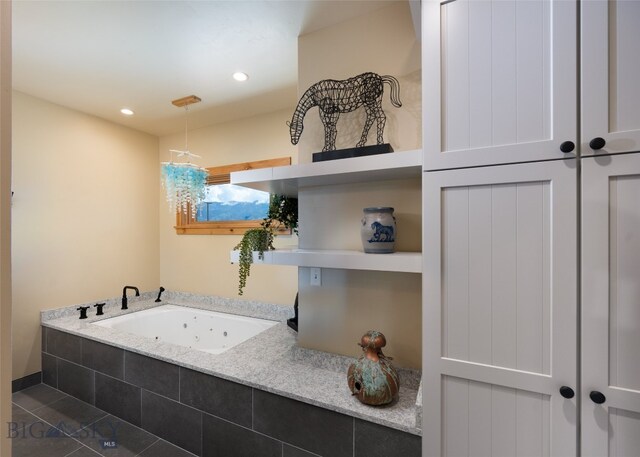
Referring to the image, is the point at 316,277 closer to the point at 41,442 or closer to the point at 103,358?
the point at 103,358

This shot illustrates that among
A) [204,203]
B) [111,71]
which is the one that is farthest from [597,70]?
[204,203]

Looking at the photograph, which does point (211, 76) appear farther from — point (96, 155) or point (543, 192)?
point (543, 192)

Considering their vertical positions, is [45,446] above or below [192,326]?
below

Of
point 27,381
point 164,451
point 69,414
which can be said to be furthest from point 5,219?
point 27,381

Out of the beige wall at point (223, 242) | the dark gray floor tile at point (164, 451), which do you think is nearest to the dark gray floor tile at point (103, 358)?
the dark gray floor tile at point (164, 451)

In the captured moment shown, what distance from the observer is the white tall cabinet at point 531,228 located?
863 millimetres

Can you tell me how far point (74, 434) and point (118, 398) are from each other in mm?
313

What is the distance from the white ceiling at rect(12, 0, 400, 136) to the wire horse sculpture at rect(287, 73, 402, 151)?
45 cm

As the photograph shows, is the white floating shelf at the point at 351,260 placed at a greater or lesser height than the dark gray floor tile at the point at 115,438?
greater

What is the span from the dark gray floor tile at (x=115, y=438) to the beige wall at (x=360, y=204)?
123 cm

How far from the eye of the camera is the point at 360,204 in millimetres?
1786

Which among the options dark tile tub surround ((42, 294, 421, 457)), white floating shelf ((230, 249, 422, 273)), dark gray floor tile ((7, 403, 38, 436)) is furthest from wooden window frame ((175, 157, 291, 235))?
dark gray floor tile ((7, 403, 38, 436))

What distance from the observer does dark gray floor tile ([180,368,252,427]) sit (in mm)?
1571

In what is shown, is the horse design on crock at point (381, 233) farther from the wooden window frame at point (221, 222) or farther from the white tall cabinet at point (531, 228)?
the wooden window frame at point (221, 222)
